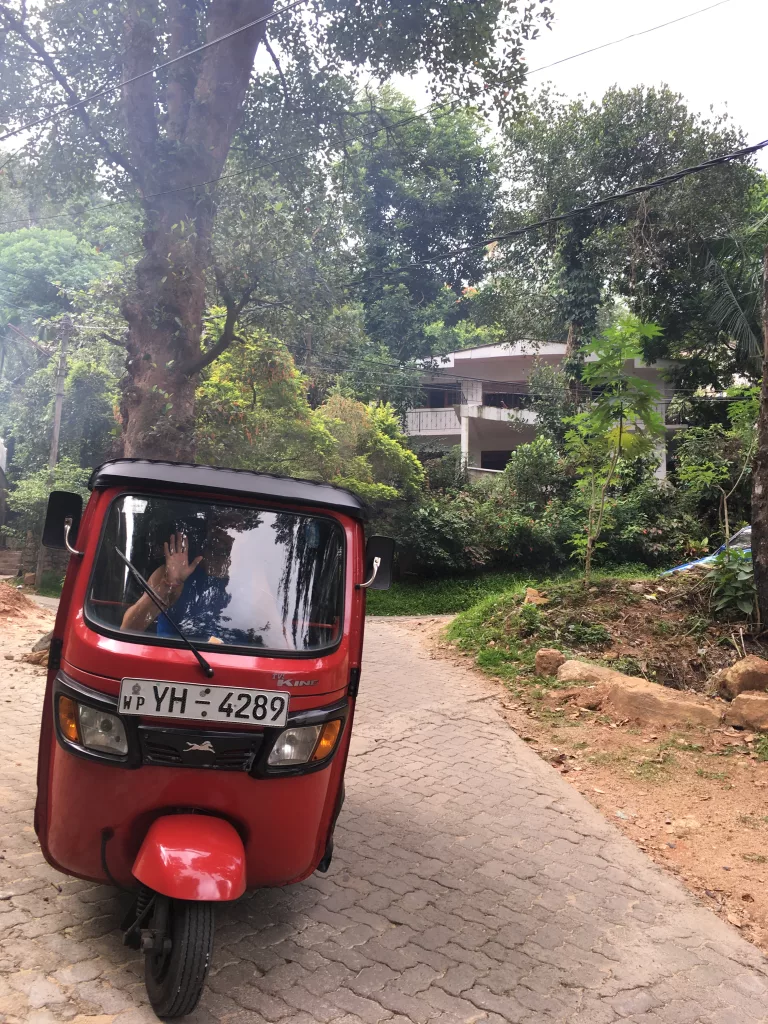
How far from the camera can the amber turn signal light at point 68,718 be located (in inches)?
124

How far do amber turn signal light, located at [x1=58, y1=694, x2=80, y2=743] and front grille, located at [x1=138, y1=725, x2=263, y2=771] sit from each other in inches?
11.1

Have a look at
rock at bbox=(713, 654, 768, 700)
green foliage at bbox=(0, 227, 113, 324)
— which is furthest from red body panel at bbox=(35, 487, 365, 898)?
green foliage at bbox=(0, 227, 113, 324)

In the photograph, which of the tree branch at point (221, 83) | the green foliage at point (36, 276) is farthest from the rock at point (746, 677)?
the green foliage at point (36, 276)

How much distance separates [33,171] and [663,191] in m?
16.7

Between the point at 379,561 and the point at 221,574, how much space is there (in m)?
0.92

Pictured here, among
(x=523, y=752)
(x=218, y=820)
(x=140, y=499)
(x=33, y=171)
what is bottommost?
(x=523, y=752)

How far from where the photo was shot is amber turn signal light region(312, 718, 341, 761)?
336cm

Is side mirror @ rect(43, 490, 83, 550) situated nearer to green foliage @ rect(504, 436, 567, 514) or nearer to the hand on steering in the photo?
the hand on steering

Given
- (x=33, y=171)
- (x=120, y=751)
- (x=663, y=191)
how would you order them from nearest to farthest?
(x=120, y=751)
(x=33, y=171)
(x=663, y=191)

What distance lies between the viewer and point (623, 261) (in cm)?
2394

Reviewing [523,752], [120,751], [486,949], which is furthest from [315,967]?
[523,752]

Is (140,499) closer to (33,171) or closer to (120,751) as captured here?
(120,751)

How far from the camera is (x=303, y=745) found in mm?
3289

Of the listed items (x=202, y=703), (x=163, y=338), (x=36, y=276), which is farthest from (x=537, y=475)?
(x=36, y=276)
